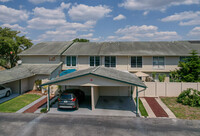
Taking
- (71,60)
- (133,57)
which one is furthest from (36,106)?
(133,57)

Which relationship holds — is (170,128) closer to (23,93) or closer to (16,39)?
(23,93)

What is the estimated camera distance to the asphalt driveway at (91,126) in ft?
30.8

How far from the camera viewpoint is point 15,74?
18516mm

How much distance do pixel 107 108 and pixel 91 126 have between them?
375 cm

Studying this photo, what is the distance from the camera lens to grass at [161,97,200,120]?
11.9m

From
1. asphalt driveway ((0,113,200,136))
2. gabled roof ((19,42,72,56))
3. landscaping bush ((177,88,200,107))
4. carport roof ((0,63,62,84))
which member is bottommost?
asphalt driveway ((0,113,200,136))

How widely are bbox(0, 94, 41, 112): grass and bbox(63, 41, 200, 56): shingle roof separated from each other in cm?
882

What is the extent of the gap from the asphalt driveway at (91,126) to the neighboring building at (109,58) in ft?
32.1

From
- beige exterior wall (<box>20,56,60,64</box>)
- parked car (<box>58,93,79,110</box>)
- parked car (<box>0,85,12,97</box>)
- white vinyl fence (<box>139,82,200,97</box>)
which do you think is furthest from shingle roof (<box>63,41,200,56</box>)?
parked car (<box>58,93,79,110</box>)

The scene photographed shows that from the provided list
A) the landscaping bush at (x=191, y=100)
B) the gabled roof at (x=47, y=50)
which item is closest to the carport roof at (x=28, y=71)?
the gabled roof at (x=47, y=50)

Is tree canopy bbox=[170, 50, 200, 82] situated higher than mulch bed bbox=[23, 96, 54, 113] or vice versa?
tree canopy bbox=[170, 50, 200, 82]

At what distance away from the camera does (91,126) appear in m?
10.3

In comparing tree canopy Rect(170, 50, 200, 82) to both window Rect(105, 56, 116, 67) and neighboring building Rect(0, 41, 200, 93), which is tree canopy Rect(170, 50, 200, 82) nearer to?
neighboring building Rect(0, 41, 200, 93)

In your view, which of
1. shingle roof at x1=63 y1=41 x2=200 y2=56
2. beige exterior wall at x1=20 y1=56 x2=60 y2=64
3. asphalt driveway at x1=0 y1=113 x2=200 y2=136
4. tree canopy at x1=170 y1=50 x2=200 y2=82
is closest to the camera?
asphalt driveway at x1=0 y1=113 x2=200 y2=136
